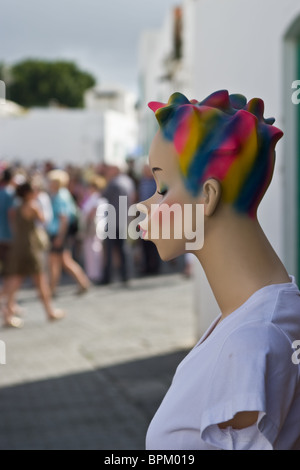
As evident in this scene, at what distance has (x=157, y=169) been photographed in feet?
4.89

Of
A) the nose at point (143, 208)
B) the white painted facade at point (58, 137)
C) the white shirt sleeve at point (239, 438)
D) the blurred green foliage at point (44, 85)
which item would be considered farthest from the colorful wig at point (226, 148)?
the blurred green foliage at point (44, 85)

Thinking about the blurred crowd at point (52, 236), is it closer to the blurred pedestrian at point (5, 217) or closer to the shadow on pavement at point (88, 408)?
the blurred pedestrian at point (5, 217)

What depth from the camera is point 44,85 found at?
109125mm

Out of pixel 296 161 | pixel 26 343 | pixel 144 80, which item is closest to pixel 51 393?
pixel 26 343

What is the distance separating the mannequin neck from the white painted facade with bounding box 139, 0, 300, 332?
14.2ft

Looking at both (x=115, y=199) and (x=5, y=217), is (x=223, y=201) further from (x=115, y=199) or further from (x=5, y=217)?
(x=115, y=199)

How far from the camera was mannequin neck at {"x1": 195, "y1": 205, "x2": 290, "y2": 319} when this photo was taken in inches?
55.4

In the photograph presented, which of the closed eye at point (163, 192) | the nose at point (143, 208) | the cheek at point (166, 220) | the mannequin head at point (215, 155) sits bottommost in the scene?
the cheek at point (166, 220)

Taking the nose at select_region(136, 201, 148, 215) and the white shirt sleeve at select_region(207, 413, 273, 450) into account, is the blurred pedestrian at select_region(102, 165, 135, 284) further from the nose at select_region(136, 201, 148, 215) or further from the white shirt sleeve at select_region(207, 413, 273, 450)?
the white shirt sleeve at select_region(207, 413, 273, 450)

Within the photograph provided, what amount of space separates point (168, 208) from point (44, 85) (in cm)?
11058

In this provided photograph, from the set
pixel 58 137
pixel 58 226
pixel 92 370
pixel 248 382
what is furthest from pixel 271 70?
pixel 58 137

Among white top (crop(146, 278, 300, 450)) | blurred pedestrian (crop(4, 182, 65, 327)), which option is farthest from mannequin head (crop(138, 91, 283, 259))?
blurred pedestrian (crop(4, 182, 65, 327))

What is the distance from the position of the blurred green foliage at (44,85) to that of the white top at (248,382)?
4196 inches

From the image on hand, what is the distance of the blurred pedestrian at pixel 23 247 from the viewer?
867 cm
